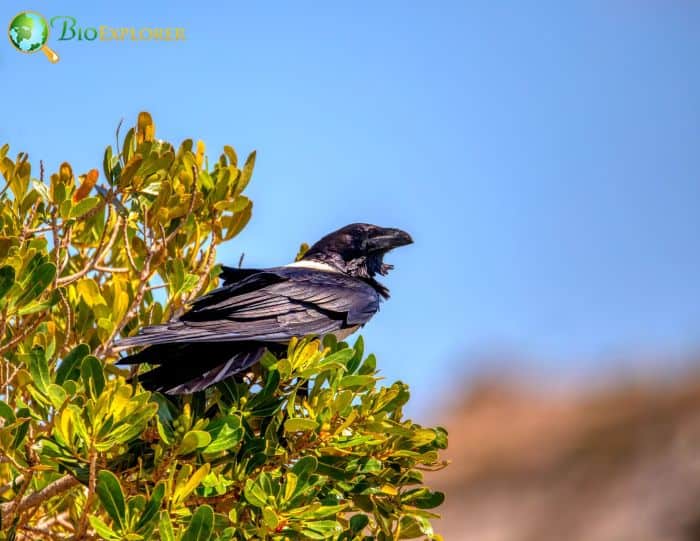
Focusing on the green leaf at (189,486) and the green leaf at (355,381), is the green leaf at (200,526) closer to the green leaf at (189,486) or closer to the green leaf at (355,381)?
the green leaf at (189,486)

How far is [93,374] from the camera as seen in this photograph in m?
3.30

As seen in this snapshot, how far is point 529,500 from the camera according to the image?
719 inches

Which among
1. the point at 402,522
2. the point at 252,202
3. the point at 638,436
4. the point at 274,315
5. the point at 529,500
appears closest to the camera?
the point at 402,522

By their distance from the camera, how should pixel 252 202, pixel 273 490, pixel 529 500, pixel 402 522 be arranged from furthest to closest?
pixel 529 500 → pixel 252 202 → pixel 402 522 → pixel 273 490

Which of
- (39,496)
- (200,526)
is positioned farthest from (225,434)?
(39,496)

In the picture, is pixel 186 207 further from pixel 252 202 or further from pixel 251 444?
pixel 251 444

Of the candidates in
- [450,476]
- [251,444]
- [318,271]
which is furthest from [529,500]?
[251,444]

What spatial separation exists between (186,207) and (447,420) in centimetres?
1702

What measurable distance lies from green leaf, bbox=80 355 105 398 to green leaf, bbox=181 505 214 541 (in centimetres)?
54

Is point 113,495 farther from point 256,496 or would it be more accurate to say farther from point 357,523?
point 357,523

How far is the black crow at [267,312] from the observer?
402 cm

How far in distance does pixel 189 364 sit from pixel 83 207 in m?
0.92

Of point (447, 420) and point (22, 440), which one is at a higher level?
point (447, 420)

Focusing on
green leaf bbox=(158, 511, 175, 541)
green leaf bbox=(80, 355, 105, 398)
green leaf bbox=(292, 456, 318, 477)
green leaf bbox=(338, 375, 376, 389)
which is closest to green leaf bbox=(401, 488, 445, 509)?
green leaf bbox=(338, 375, 376, 389)
